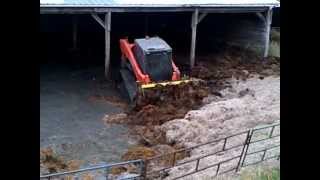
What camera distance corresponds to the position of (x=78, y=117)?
17.0 meters

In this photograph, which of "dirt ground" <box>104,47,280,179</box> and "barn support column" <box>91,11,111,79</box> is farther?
"barn support column" <box>91,11,111,79</box>

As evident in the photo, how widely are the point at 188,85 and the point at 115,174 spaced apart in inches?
267

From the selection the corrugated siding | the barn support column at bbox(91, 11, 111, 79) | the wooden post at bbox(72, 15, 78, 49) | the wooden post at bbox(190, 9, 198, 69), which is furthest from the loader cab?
the wooden post at bbox(72, 15, 78, 49)

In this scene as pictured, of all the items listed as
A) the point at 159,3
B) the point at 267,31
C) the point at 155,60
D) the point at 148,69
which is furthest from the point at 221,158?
the point at 267,31

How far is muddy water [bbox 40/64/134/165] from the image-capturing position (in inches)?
569

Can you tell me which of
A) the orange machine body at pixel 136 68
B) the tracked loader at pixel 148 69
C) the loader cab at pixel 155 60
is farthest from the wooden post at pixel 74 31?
the loader cab at pixel 155 60

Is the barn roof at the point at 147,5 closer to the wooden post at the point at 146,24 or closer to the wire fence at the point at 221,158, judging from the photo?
the wooden post at the point at 146,24

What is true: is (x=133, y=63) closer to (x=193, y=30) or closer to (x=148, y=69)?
(x=148, y=69)

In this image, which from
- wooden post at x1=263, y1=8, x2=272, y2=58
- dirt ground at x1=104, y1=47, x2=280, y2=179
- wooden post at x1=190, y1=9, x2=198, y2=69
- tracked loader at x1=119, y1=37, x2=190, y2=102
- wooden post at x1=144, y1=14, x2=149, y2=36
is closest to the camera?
dirt ground at x1=104, y1=47, x2=280, y2=179

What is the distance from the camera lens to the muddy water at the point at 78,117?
14.5 m

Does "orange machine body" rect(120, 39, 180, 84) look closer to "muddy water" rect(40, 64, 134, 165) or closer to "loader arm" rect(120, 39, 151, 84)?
"loader arm" rect(120, 39, 151, 84)
